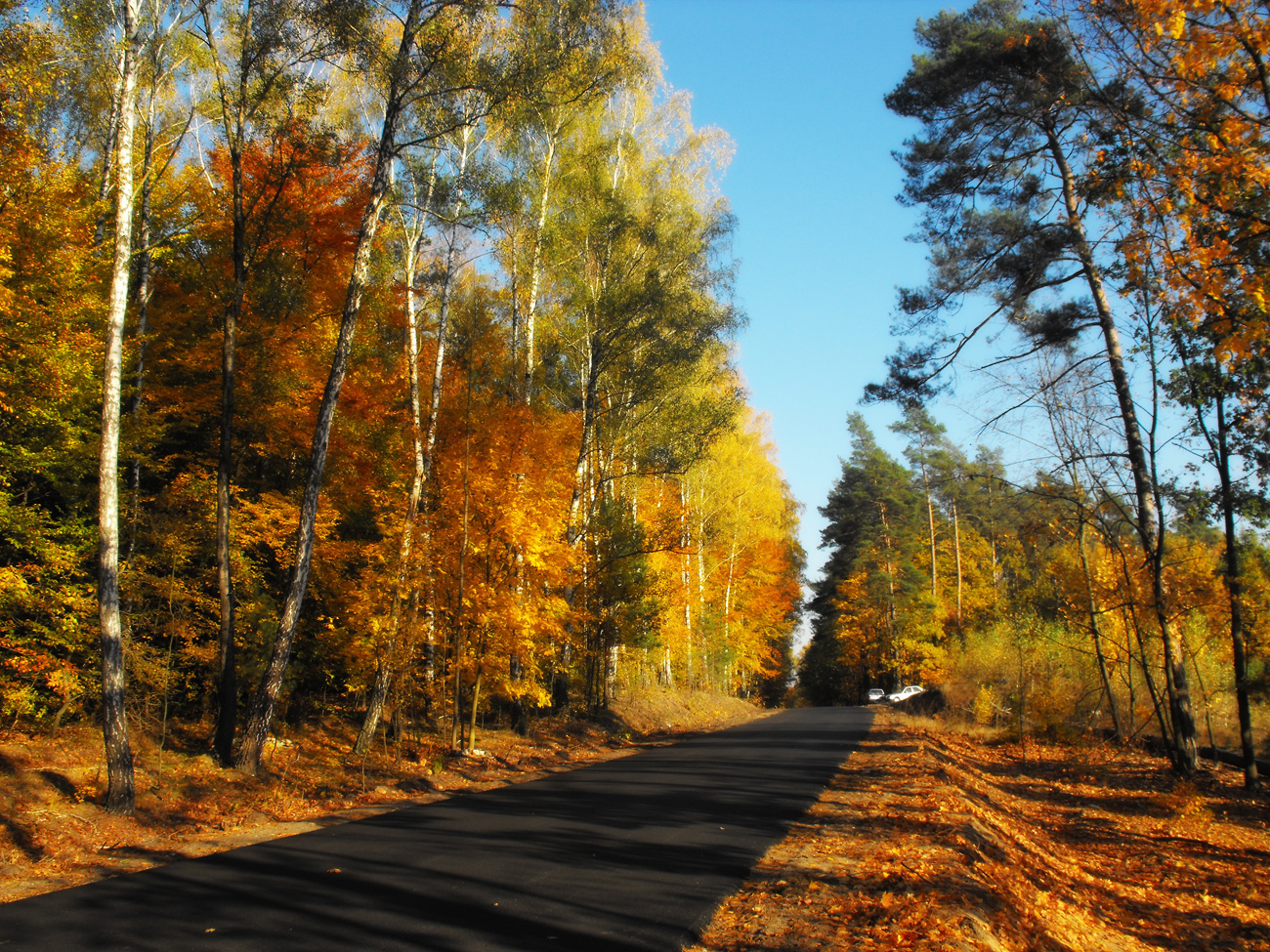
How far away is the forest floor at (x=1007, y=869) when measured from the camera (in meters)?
4.68

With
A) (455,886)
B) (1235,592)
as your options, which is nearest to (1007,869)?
(455,886)

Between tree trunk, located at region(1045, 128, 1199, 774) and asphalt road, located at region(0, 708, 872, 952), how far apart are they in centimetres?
711

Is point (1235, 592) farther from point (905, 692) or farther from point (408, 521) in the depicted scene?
point (905, 692)

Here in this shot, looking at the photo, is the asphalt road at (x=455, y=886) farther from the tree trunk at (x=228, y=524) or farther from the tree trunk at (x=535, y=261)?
the tree trunk at (x=535, y=261)

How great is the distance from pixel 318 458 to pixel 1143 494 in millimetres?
13413

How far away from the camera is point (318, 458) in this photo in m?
11.1

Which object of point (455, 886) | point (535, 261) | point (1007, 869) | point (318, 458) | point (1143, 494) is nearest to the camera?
point (455, 886)

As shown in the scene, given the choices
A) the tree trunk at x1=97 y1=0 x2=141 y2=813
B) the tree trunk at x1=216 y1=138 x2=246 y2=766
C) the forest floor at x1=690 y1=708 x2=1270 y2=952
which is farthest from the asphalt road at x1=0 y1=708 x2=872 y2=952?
the tree trunk at x1=216 y1=138 x2=246 y2=766

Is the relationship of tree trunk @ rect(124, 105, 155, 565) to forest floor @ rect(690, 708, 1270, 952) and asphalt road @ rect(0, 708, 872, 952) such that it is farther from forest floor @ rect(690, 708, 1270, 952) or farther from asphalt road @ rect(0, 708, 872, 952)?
forest floor @ rect(690, 708, 1270, 952)

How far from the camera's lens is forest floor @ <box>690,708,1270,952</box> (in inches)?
184

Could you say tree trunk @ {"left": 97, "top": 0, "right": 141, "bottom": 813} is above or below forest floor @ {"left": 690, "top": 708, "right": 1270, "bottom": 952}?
above

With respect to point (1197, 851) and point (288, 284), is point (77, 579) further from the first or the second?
point (1197, 851)

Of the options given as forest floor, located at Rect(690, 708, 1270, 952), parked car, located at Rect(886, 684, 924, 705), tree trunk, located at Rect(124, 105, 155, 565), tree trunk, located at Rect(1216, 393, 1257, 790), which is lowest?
parked car, located at Rect(886, 684, 924, 705)

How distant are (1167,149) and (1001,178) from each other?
4.95 metres
